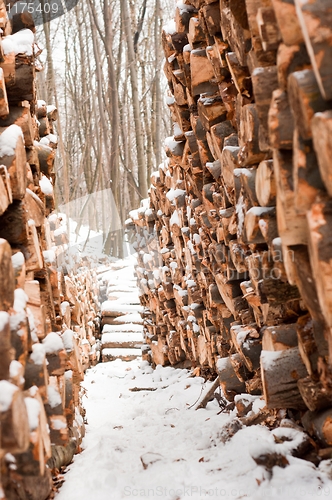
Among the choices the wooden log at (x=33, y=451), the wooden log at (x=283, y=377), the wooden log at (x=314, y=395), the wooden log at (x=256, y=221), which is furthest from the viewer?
the wooden log at (x=283, y=377)

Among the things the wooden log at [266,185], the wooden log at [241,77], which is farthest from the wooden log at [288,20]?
the wooden log at [241,77]

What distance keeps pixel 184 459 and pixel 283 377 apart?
89 cm

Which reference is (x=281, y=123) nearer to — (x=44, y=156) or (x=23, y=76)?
(x=23, y=76)

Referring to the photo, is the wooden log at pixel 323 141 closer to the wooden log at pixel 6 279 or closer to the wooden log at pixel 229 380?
the wooden log at pixel 6 279

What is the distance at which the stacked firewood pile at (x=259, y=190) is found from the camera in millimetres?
1310

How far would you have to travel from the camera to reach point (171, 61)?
3686 millimetres

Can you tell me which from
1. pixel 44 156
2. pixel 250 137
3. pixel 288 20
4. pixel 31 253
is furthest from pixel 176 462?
pixel 288 20

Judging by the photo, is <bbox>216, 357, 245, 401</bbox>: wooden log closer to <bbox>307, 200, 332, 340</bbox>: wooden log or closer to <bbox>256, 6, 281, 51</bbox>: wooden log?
<bbox>307, 200, 332, 340</bbox>: wooden log

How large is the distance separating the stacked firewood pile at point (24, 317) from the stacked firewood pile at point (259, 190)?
939 millimetres

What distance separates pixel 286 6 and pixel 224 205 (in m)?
1.69

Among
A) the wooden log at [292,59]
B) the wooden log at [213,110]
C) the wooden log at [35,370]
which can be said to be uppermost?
the wooden log at [292,59]

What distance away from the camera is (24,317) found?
168 cm

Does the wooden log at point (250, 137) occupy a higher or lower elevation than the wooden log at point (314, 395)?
higher

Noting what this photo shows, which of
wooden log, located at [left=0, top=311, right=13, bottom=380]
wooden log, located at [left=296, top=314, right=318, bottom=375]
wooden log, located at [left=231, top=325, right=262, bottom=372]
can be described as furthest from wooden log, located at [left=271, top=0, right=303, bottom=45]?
wooden log, located at [left=231, top=325, right=262, bottom=372]
